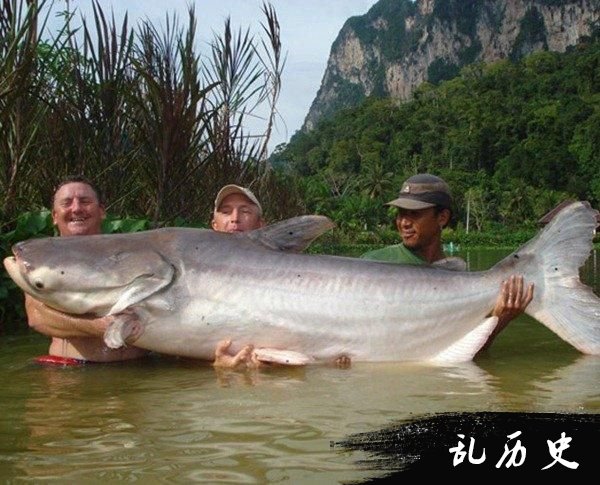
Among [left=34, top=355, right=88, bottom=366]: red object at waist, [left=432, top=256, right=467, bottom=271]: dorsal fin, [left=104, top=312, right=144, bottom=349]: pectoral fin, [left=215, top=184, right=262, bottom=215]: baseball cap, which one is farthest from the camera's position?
[left=215, top=184, right=262, bottom=215]: baseball cap

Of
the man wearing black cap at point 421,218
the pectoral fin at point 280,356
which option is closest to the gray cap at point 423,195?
the man wearing black cap at point 421,218

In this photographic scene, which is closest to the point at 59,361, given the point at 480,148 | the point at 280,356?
the point at 280,356

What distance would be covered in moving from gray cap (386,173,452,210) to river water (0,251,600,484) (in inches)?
39.5

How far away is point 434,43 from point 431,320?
14967cm

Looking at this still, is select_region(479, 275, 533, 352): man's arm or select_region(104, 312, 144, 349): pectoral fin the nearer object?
select_region(104, 312, 144, 349): pectoral fin

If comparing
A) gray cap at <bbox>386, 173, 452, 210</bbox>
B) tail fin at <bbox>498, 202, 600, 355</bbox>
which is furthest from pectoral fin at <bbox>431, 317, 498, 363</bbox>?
gray cap at <bbox>386, 173, 452, 210</bbox>

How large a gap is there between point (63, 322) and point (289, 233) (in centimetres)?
127

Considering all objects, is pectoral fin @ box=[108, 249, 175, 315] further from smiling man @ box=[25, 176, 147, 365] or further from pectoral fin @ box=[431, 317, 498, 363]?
pectoral fin @ box=[431, 317, 498, 363]

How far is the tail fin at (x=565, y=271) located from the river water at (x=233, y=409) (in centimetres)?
26

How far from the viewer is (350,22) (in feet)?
596

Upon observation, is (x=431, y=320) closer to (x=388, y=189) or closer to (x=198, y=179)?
(x=198, y=179)

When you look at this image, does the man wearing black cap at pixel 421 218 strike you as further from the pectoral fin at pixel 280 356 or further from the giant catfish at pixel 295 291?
the pectoral fin at pixel 280 356

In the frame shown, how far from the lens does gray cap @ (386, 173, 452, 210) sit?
4984mm

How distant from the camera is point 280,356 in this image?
4008 mm
